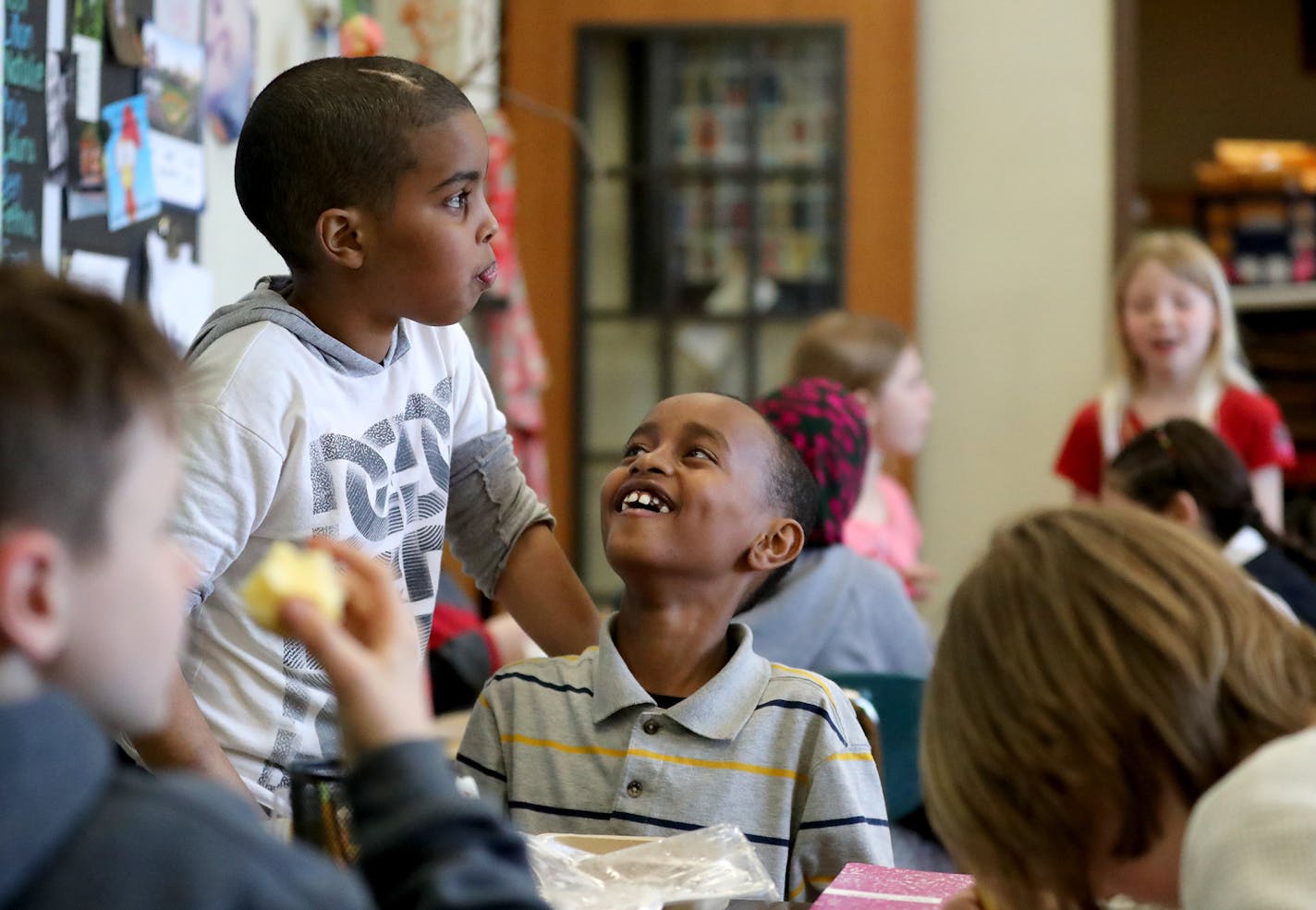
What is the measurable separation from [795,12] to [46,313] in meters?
4.17

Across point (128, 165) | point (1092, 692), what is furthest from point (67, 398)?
point (128, 165)

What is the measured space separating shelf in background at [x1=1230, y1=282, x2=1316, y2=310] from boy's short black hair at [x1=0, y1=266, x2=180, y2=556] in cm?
430

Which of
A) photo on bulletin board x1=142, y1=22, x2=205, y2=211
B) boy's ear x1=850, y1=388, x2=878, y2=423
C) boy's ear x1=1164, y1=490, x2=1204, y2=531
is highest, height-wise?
photo on bulletin board x1=142, y1=22, x2=205, y2=211

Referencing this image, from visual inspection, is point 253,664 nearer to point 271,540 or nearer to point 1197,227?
point 271,540

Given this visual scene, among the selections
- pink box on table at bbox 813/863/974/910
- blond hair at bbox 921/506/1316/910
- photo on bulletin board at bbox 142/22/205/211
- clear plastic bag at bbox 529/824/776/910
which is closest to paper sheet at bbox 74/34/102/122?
photo on bulletin board at bbox 142/22/205/211

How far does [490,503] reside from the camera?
5.00 feet

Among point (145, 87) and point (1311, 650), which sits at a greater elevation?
point (145, 87)

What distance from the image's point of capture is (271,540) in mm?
1227

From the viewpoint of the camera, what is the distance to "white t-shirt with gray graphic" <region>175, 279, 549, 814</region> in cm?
118

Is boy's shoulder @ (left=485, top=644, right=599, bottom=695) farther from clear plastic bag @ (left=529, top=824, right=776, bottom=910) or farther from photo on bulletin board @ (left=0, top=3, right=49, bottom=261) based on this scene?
photo on bulletin board @ (left=0, top=3, right=49, bottom=261)

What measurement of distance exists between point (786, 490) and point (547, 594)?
26 centimetres

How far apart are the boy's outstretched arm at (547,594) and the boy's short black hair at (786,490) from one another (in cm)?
16

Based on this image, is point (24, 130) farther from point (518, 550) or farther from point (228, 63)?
point (518, 550)

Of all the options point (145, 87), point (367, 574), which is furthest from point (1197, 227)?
point (367, 574)
